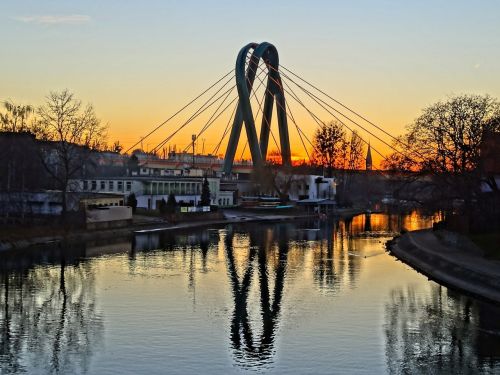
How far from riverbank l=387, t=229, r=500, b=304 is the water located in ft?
3.16

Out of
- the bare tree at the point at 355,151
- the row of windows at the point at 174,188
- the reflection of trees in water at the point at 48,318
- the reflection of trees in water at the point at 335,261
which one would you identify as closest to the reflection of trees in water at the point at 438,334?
the reflection of trees in water at the point at 335,261

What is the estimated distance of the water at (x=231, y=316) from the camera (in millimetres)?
21375

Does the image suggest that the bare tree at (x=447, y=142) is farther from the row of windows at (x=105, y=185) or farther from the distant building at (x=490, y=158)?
the row of windows at (x=105, y=185)

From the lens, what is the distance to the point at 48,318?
89.5 ft

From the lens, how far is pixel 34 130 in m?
63.2

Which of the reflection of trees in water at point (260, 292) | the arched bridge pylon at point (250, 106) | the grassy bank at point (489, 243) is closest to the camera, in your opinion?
the reflection of trees in water at point (260, 292)

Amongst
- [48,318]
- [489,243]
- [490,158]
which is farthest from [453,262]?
[48,318]

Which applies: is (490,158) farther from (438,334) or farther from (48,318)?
(48,318)

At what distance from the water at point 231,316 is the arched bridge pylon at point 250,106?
45707 millimetres

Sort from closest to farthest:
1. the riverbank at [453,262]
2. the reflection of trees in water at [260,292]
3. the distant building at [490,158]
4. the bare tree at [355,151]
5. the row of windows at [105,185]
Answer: the reflection of trees in water at [260,292] → the riverbank at [453,262] → the distant building at [490,158] → the row of windows at [105,185] → the bare tree at [355,151]

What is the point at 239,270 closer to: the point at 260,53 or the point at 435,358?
the point at 435,358

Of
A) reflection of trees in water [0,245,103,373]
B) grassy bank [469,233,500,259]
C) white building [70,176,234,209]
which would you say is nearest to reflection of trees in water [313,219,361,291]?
grassy bank [469,233,500,259]

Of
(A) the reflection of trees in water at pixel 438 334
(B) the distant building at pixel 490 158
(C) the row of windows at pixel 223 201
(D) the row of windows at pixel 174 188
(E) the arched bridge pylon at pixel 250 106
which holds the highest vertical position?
(E) the arched bridge pylon at pixel 250 106

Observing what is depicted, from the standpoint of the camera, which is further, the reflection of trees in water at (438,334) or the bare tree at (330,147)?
the bare tree at (330,147)
